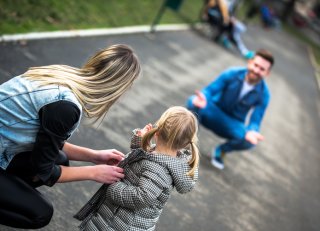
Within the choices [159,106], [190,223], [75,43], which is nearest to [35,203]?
[190,223]

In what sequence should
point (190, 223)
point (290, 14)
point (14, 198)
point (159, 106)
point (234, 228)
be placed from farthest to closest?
point (290, 14) → point (159, 106) → point (234, 228) → point (190, 223) → point (14, 198)

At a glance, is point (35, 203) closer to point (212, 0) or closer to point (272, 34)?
point (212, 0)

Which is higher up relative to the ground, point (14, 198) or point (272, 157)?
point (14, 198)

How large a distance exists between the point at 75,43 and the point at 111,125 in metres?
2.78

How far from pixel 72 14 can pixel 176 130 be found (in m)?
7.73

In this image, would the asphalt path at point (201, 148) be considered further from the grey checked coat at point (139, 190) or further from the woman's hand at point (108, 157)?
the grey checked coat at point (139, 190)

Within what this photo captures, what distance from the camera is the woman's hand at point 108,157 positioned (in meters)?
3.56

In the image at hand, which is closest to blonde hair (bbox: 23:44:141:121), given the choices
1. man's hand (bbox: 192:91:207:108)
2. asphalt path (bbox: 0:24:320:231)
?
asphalt path (bbox: 0:24:320:231)

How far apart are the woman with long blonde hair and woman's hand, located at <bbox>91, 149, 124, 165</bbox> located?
0.30 metres

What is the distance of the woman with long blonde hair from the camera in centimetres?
288

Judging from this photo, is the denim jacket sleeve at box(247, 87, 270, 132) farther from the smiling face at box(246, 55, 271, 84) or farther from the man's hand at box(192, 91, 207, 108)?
the man's hand at box(192, 91, 207, 108)

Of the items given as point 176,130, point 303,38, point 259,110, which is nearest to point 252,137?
point 259,110

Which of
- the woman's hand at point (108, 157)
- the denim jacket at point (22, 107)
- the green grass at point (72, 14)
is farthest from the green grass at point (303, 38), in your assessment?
the denim jacket at point (22, 107)

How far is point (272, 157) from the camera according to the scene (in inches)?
350
